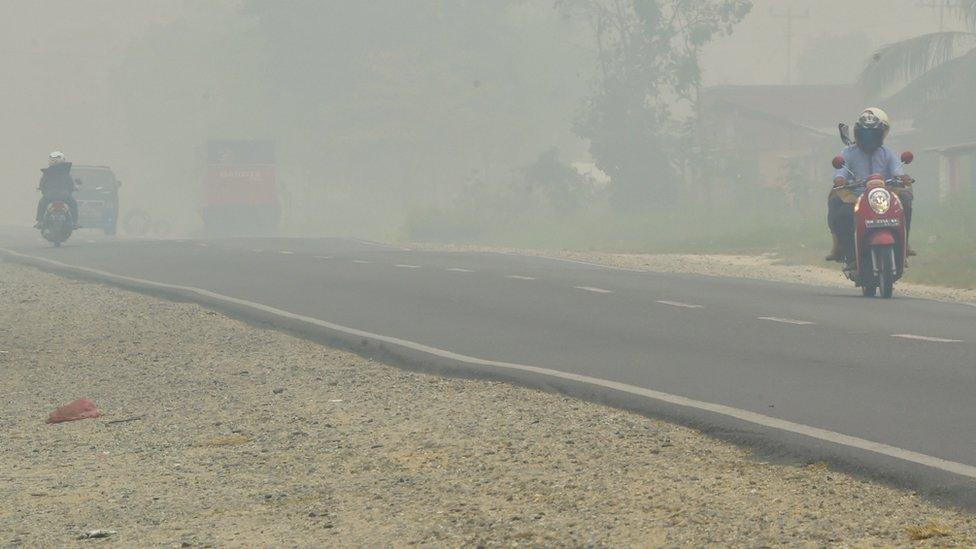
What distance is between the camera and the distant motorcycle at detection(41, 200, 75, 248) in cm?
3353

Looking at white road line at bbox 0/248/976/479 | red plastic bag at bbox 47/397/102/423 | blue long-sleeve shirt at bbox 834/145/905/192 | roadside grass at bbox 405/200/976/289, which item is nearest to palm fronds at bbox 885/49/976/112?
roadside grass at bbox 405/200/976/289

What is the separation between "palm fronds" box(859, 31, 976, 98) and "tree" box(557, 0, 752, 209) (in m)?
12.6

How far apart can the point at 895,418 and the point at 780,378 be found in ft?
5.91

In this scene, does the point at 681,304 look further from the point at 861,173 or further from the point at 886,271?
Result: the point at 861,173

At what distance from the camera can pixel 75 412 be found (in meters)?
10.6

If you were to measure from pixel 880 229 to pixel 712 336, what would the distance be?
3.87 meters

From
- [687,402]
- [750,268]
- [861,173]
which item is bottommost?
[750,268]

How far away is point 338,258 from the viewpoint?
2723cm

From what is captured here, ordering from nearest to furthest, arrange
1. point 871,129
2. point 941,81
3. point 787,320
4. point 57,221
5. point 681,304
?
1. point 787,320
2. point 681,304
3. point 871,129
4. point 57,221
5. point 941,81

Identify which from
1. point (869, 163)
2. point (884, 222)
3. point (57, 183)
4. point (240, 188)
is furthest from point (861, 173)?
point (240, 188)

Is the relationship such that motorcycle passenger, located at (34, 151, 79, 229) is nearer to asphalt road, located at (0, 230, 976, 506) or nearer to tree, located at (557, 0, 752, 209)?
asphalt road, located at (0, 230, 976, 506)

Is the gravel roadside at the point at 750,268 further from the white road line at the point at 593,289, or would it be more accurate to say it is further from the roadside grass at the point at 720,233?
the white road line at the point at 593,289

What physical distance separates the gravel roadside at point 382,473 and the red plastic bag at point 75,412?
0.37 ft

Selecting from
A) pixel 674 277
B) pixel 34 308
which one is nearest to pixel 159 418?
pixel 34 308
